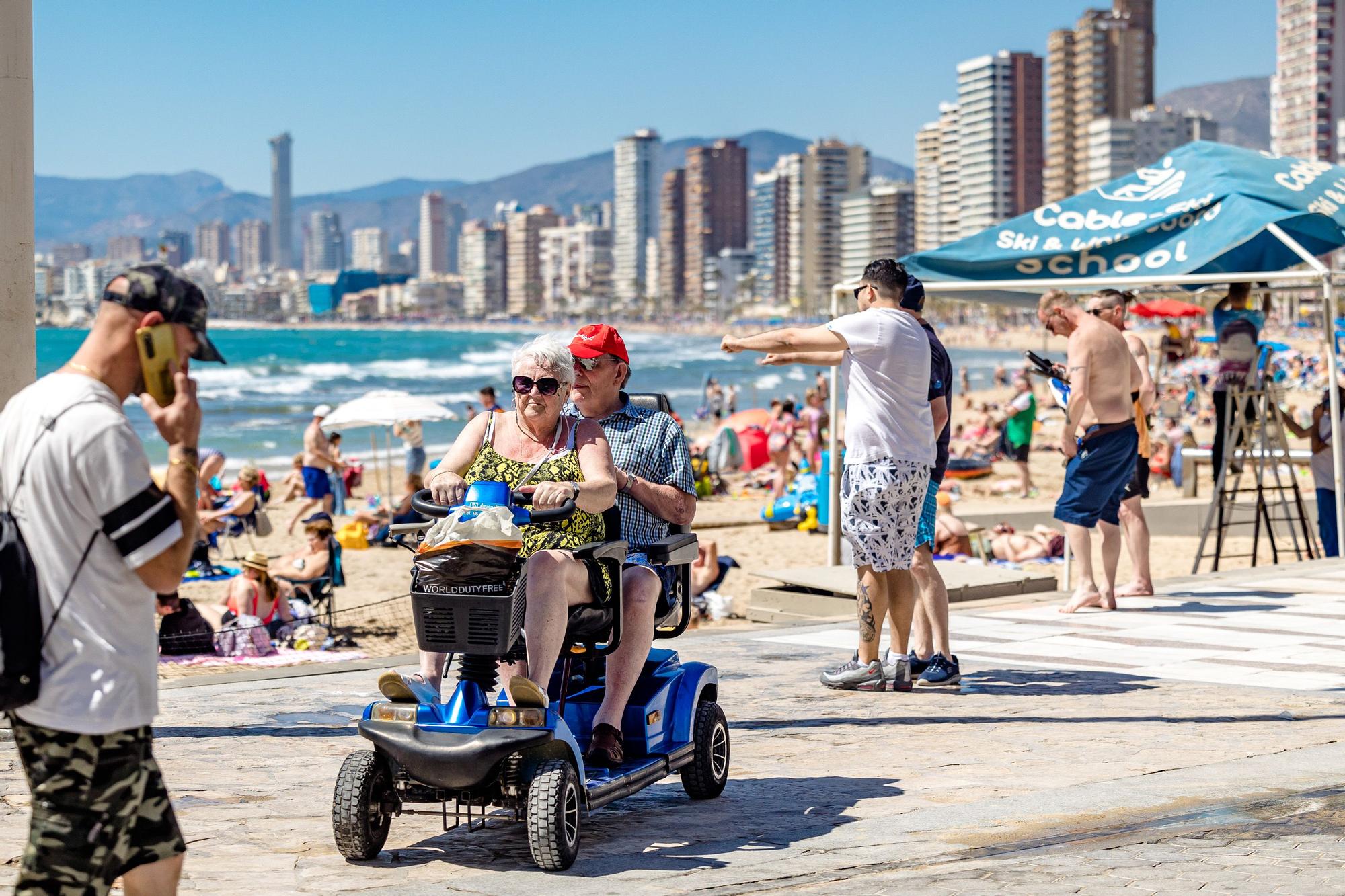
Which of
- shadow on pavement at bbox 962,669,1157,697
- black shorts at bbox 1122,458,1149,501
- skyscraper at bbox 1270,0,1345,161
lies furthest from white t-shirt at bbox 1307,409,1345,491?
skyscraper at bbox 1270,0,1345,161

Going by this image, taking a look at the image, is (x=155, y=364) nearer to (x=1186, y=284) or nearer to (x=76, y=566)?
(x=76, y=566)

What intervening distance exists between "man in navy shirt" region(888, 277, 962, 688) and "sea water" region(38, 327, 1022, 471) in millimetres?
11912

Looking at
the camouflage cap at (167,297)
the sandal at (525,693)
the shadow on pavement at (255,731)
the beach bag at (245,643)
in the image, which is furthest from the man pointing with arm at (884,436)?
the beach bag at (245,643)

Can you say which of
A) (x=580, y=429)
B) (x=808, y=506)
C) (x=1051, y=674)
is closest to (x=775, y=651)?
(x=1051, y=674)

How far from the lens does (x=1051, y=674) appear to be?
6.75m

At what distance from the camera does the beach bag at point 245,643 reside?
914 cm

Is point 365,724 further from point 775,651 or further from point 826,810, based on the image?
point 775,651

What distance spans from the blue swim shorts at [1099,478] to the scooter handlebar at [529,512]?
15.6 feet

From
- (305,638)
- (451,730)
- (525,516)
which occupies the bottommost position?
(305,638)

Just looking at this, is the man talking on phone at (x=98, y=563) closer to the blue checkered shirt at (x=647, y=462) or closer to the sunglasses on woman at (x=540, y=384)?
the sunglasses on woman at (x=540, y=384)

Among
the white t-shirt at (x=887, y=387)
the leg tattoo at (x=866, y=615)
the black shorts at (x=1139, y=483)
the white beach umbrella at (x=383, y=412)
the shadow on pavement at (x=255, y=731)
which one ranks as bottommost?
the shadow on pavement at (x=255, y=731)

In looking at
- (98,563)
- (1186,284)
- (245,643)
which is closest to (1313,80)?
(1186,284)

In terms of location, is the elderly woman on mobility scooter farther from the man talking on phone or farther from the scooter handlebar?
the man talking on phone

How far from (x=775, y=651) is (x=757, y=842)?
3293 mm
